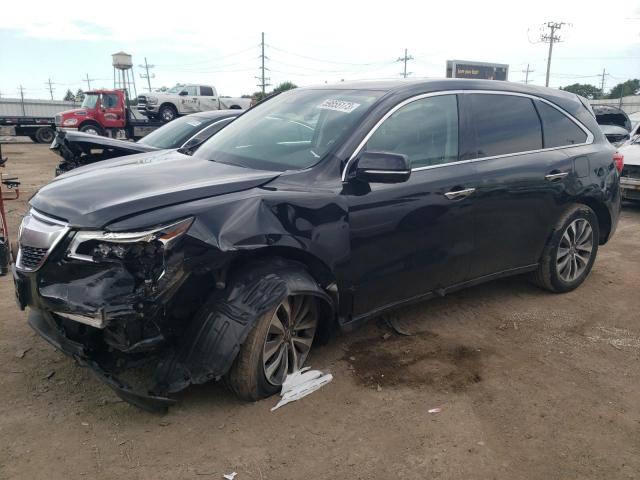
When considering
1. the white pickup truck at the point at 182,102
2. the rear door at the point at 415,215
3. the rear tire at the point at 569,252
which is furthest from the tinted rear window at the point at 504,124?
the white pickup truck at the point at 182,102

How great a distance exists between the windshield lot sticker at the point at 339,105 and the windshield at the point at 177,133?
3.99 metres

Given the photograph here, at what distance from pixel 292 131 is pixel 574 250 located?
114 inches

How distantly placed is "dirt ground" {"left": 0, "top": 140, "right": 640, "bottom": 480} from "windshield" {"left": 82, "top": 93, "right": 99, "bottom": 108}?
69.2 feet

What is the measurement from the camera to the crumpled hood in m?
2.72

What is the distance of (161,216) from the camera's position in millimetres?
2674

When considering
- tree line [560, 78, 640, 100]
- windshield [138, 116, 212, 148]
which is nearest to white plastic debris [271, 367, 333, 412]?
windshield [138, 116, 212, 148]

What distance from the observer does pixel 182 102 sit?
27.0 meters

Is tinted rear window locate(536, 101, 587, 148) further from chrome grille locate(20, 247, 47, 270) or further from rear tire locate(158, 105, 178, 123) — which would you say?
rear tire locate(158, 105, 178, 123)

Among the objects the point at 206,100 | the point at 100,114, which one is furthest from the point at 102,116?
the point at 206,100

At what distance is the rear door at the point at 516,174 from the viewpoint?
400 cm

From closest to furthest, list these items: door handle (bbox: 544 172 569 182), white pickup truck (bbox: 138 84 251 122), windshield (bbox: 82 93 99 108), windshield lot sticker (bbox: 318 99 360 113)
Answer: windshield lot sticker (bbox: 318 99 360 113)
door handle (bbox: 544 172 569 182)
windshield (bbox: 82 93 99 108)
white pickup truck (bbox: 138 84 251 122)

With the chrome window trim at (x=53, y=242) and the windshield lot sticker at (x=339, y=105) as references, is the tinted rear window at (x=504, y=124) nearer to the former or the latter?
the windshield lot sticker at (x=339, y=105)

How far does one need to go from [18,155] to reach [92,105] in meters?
4.30

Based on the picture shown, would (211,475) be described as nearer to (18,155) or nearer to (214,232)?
(214,232)
